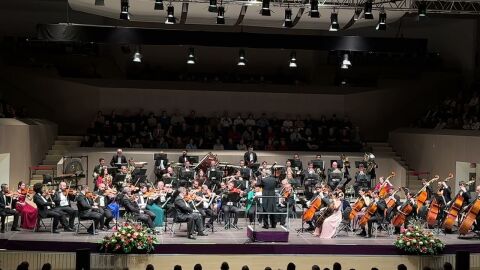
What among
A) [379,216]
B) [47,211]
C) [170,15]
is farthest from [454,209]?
[47,211]

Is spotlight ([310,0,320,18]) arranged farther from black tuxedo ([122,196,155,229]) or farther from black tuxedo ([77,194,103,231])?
black tuxedo ([77,194,103,231])

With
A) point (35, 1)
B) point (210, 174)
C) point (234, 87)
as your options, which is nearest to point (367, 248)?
point (210, 174)

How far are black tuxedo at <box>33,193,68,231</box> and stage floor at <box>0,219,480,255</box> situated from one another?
0.39m

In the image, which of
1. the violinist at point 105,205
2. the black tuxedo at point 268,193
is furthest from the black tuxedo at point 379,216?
the violinist at point 105,205

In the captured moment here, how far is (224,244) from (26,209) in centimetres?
533

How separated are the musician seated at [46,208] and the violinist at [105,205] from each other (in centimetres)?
92

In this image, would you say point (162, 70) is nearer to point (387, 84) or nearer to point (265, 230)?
point (387, 84)

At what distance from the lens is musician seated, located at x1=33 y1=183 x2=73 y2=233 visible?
1700 centimetres

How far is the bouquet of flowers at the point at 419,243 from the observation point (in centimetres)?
1611

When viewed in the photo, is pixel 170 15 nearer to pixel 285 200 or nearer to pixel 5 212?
pixel 285 200

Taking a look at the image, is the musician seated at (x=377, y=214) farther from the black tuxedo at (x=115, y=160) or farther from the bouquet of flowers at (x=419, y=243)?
the black tuxedo at (x=115, y=160)

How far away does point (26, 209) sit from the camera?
17.6m

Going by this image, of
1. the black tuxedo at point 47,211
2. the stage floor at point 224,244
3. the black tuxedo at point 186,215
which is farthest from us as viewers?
the black tuxedo at point 47,211

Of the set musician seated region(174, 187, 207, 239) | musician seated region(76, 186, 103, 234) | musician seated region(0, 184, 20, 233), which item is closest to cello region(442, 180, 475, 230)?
musician seated region(174, 187, 207, 239)
